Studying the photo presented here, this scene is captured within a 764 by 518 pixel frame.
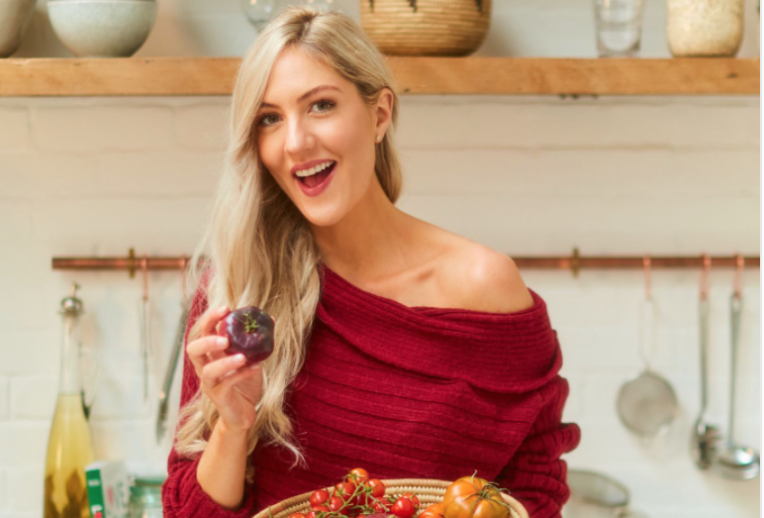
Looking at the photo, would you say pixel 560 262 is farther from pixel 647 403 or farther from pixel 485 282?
pixel 485 282

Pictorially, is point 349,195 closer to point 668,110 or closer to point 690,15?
point 690,15

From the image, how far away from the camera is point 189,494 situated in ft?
4.25

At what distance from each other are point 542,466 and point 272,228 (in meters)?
0.58

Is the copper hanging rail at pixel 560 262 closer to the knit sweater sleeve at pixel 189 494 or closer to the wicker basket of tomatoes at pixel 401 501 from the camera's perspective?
the knit sweater sleeve at pixel 189 494

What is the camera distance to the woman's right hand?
3.45 ft

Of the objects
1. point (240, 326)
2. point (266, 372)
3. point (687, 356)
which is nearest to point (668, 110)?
point (687, 356)

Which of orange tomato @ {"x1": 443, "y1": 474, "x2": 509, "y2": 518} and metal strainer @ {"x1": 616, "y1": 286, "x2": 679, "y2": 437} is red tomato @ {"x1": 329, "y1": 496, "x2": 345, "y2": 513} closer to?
orange tomato @ {"x1": 443, "y1": 474, "x2": 509, "y2": 518}

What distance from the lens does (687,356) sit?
1891mm

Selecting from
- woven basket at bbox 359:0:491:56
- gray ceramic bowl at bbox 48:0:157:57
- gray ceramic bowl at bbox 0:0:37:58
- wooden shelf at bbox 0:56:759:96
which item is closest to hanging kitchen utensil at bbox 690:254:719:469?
wooden shelf at bbox 0:56:759:96

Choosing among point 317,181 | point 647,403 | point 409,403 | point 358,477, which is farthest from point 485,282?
point 647,403

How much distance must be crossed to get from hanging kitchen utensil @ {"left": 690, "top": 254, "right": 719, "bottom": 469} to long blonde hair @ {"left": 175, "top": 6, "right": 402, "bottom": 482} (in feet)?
2.62

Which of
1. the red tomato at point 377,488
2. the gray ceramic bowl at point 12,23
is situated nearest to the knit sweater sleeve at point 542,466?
the red tomato at point 377,488

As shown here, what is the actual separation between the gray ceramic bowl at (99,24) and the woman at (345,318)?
0.42m

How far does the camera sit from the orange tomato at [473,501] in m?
0.96
